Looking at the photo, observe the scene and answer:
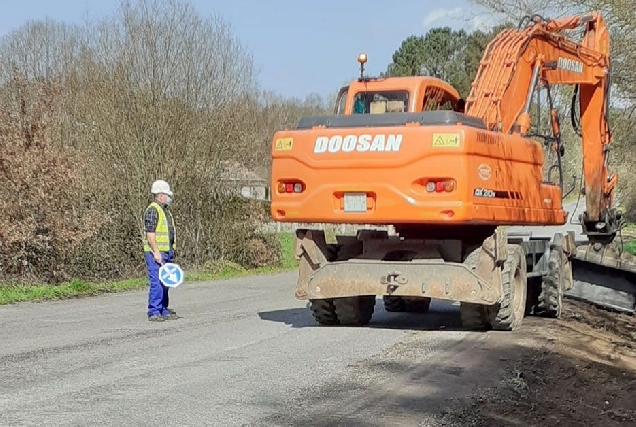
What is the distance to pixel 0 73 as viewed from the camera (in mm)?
27578

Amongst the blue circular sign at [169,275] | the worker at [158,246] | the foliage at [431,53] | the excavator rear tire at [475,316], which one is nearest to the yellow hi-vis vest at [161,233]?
the worker at [158,246]

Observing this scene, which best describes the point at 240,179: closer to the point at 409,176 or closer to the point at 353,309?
the point at 353,309

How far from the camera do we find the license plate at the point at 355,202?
11.1 m

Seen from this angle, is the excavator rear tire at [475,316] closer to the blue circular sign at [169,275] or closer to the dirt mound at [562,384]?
the dirt mound at [562,384]

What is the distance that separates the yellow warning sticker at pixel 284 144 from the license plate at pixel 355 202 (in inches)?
37.7

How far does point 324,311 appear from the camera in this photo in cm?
1236

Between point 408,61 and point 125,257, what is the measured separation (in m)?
39.6

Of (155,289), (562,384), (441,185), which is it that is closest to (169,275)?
(155,289)

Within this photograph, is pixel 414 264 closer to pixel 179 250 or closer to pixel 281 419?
pixel 281 419

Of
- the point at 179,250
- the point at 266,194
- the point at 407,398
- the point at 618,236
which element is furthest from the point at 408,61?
the point at 407,398

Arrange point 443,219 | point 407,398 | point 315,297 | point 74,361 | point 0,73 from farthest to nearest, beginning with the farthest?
1. point 0,73
2. point 315,297
3. point 443,219
4. point 74,361
5. point 407,398

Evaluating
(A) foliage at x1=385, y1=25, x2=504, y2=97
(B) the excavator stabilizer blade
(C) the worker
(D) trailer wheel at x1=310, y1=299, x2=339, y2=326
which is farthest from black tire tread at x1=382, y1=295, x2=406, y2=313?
(A) foliage at x1=385, y1=25, x2=504, y2=97

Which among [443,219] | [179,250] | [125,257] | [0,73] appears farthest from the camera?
[0,73]

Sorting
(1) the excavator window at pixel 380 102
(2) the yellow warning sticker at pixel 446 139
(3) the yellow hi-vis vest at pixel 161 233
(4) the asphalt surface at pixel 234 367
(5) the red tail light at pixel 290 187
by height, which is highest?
(1) the excavator window at pixel 380 102
